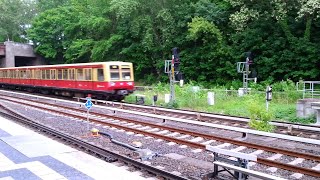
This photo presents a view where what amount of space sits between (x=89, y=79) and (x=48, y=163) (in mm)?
16834

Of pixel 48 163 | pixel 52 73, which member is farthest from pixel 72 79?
pixel 48 163

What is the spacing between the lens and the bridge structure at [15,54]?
60594 mm

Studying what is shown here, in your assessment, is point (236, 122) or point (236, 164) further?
point (236, 122)

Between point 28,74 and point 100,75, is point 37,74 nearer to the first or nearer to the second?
point 28,74

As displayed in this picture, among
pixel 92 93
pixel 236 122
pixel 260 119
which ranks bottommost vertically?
pixel 236 122

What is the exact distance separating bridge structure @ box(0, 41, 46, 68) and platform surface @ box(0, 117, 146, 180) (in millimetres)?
52583

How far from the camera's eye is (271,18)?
33844 millimetres

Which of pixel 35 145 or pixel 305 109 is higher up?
pixel 305 109

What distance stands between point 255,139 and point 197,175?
4913mm

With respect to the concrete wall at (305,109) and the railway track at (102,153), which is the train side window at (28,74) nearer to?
the railway track at (102,153)

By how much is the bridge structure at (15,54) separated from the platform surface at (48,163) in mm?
52583

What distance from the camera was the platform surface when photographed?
8352mm

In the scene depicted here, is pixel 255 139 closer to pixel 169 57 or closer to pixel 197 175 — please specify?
pixel 197 175

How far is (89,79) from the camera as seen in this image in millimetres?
25891
